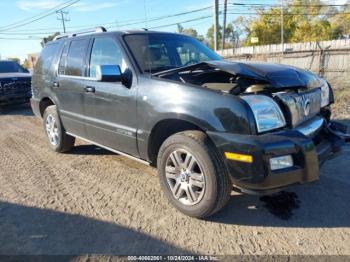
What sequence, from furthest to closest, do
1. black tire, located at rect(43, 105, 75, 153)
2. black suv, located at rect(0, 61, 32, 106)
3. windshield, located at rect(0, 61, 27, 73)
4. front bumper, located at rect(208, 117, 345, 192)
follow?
windshield, located at rect(0, 61, 27, 73) < black suv, located at rect(0, 61, 32, 106) < black tire, located at rect(43, 105, 75, 153) < front bumper, located at rect(208, 117, 345, 192)

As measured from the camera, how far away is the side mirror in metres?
3.46

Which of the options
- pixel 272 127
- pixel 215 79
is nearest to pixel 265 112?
pixel 272 127

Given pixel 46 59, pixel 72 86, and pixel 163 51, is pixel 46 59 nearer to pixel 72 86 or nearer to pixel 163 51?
pixel 72 86

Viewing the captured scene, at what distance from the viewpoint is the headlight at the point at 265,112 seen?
108 inches

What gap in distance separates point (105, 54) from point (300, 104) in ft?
7.93

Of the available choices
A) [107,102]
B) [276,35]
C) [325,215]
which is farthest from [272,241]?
[276,35]

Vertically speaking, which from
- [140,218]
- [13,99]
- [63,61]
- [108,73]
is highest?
[63,61]

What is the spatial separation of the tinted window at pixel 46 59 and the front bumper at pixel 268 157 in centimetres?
362

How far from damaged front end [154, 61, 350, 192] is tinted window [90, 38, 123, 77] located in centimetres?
72

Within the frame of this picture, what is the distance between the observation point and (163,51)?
4043 millimetres

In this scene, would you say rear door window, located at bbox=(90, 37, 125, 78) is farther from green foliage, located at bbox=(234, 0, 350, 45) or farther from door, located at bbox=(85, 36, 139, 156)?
green foliage, located at bbox=(234, 0, 350, 45)

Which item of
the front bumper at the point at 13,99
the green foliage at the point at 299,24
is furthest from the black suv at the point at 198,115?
the green foliage at the point at 299,24

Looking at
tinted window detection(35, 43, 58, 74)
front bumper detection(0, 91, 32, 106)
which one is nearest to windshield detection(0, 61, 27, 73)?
front bumper detection(0, 91, 32, 106)

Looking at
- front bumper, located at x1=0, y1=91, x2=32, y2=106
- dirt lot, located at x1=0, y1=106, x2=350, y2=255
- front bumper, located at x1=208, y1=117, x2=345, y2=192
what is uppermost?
front bumper, located at x1=208, y1=117, x2=345, y2=192
